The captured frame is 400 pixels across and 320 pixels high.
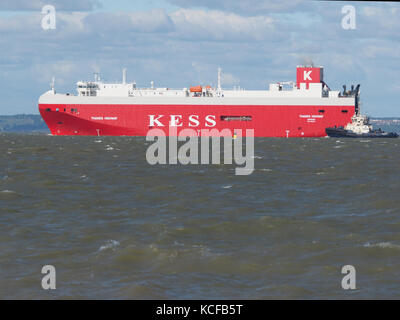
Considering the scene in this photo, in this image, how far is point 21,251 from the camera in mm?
14508

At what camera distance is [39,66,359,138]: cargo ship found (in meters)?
72.4

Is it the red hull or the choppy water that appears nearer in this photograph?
the choppy water

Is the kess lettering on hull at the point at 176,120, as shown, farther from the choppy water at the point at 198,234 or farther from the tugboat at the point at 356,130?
the choppy water at the point at 198,234

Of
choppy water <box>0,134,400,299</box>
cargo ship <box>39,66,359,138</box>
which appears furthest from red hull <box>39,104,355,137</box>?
choppy water <box>0,134,400,299</box>

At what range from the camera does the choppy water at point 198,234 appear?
12.2m

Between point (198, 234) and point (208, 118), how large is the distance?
2232 inches

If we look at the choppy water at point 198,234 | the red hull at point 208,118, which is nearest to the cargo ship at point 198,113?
the red hull at point 208,118

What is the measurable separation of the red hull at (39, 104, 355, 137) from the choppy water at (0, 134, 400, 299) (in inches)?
1708

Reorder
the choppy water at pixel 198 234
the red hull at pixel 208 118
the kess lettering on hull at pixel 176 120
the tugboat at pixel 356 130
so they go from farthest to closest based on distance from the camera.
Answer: the kess lettering on hull at pixel 176 120 → the red hull at pixel 208 118 → the tugboat at pixel 356 130 → the choppy water at pixel 198 234

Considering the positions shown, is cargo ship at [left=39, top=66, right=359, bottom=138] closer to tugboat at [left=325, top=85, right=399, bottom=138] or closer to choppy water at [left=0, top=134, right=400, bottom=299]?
tugboat at [left=325, top=85, right=399, bottom=138]

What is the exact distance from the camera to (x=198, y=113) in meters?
72.6

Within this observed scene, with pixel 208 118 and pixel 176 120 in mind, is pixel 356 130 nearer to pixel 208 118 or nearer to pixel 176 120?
pixel 208 118

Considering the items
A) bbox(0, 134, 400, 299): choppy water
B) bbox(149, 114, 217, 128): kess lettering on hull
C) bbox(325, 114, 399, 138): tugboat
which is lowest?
bbox(0, 134, 400, 299): choppy water

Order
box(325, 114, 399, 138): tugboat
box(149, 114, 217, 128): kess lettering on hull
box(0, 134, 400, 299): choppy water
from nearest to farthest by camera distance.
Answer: box(0, 134, 400, 299): choppy water → box(325, 114, 399, 138): tugboat → box(149, 114, 217, 128): kess lettering on hull
